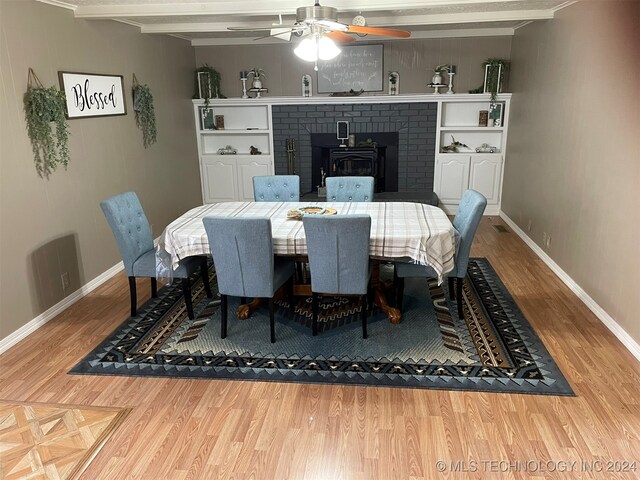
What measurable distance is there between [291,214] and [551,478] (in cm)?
228

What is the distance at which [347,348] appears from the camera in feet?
10.1

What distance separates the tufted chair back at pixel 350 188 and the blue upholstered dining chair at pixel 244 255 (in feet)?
4.65

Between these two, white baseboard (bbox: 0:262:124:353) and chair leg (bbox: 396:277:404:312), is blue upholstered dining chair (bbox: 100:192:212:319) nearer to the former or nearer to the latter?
white baseboard (bbox: 0:262:124:353)

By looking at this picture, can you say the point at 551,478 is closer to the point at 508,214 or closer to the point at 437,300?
the point at 437,300

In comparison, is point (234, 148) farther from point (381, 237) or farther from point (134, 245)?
point (381, 237)

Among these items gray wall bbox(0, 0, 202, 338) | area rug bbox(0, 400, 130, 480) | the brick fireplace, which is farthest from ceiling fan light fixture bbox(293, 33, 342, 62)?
the brick fireplace

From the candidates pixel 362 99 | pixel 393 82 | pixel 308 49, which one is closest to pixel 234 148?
pixel 362 99

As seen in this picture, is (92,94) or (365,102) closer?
(92,94)

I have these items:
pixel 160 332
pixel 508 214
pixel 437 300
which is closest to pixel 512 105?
pixel 508 214

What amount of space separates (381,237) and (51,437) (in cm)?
208

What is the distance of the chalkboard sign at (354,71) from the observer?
6.34m

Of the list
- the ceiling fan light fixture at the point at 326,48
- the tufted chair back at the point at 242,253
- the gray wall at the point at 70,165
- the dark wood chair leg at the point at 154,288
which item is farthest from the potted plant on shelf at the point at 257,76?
the tufted chair back at the point at 242,253

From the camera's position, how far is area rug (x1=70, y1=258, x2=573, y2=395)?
110 inches

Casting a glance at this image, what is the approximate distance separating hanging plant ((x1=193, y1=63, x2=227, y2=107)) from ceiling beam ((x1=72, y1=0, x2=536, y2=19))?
2638mm
